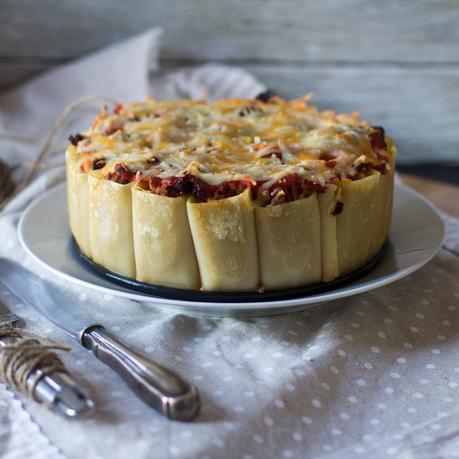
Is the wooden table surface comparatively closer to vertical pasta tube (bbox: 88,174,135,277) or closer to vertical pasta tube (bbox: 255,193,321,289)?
vertical pasta tube (bbox: 255,193,321,289)

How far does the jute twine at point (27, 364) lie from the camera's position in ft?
3.28

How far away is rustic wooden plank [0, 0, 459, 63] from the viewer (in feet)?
7.35

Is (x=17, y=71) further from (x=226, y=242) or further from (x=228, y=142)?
(x=226, y=242)

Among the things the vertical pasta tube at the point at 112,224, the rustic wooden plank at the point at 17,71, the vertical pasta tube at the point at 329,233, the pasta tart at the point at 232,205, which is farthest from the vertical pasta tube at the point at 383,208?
the rustic wooden plank at the point at 17,71

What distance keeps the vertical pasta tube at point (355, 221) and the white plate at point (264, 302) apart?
41 millimetres

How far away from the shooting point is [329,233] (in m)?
1.18

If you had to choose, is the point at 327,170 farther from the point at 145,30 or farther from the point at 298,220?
the point at 145,30

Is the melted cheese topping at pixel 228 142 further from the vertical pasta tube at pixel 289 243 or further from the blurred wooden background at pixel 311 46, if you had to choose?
the blurred wooden background at pixel 311 46

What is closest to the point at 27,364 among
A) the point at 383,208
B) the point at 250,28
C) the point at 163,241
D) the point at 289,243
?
the point at 163,241

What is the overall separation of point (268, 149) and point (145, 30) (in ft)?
4.29

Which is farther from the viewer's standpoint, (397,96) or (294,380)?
(397,96)

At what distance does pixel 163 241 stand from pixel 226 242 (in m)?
0.10

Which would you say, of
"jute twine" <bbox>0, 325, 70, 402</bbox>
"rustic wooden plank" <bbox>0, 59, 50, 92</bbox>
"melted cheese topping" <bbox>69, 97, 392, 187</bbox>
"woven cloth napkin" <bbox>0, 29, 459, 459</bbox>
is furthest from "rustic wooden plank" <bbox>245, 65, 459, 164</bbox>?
"jute twine" <bbox>0, 325, 70, 402</bbox>

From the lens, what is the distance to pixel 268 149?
4.11ft
